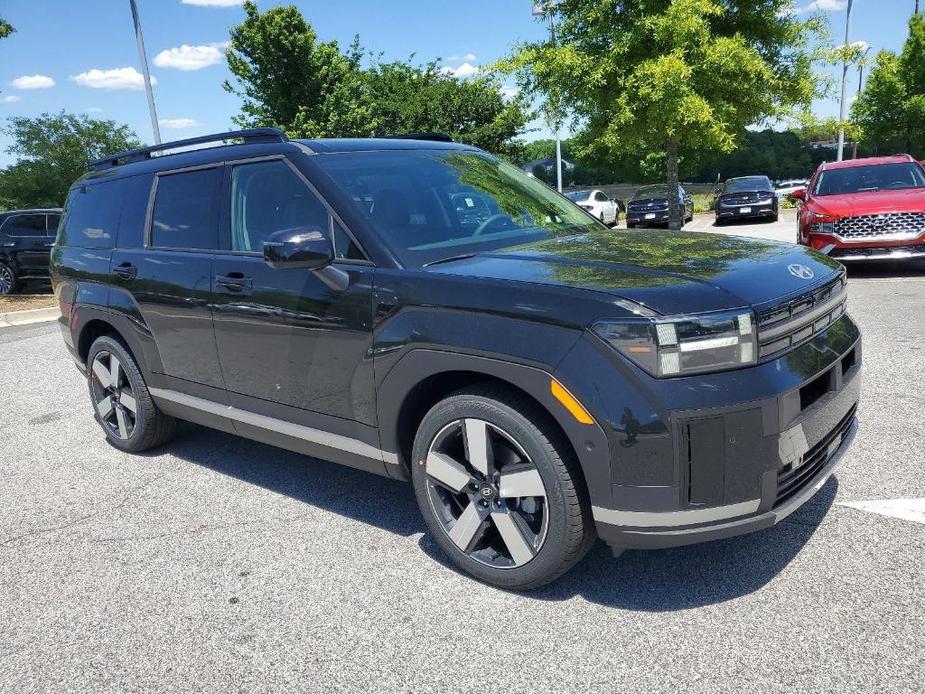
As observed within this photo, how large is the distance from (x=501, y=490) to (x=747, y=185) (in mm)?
23424

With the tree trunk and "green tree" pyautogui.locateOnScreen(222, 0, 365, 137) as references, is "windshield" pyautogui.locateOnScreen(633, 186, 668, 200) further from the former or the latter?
"green tree" pyautogui.locateOnScreen(222, 0, 365, 137)

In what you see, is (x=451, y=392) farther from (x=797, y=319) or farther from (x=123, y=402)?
(x=123, y=402)

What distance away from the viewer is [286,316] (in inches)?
133

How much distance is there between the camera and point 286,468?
450 centimetres

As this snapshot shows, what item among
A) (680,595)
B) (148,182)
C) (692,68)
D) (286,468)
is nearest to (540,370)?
(680,595)

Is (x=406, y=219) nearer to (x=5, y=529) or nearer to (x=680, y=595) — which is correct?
(x=680, y=595)

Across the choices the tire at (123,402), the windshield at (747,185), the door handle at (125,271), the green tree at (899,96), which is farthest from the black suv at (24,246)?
the green tree at (899,96)

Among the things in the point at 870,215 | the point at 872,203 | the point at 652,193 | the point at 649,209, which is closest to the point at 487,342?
the point at 870,215

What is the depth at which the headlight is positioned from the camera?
2.36 meters

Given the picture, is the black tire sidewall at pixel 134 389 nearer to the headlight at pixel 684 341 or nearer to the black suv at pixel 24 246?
the headlight at pixel 684 341

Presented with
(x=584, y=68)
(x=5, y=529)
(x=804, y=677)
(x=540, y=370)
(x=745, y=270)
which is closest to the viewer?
(x=804, y=677)

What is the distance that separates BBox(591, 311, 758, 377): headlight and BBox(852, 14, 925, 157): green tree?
112ft

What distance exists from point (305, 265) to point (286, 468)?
1.89m

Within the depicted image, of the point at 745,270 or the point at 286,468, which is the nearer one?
the point at 745,270
